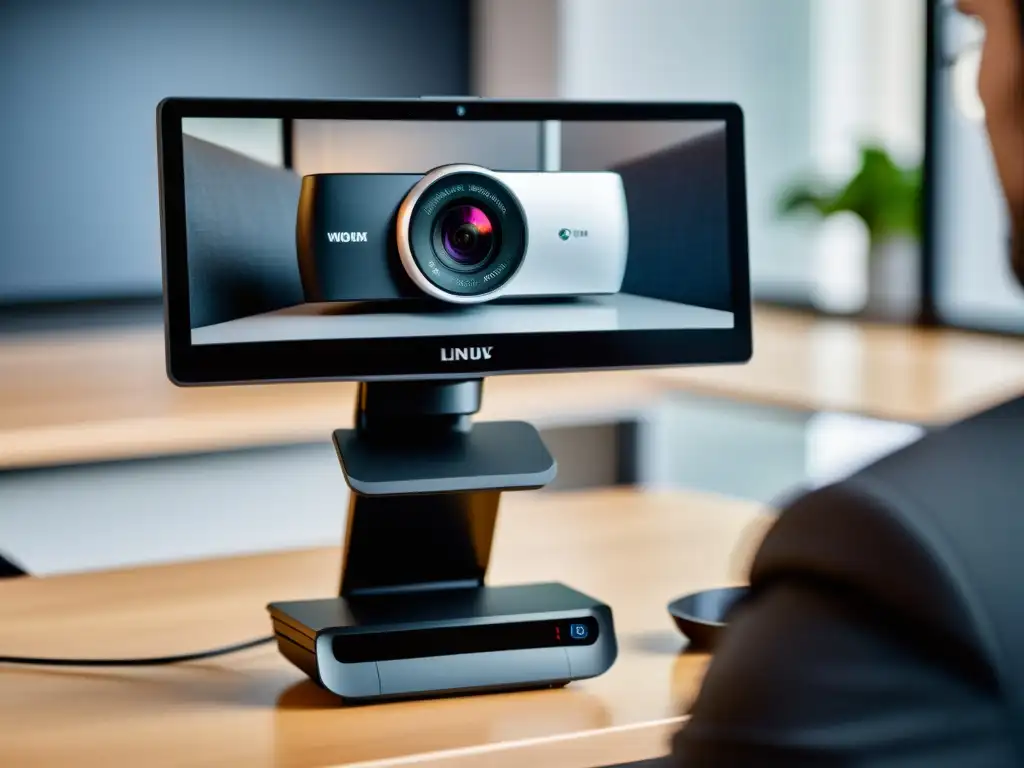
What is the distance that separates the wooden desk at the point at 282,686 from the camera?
3.35 feet

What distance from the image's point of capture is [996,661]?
1.43 feet

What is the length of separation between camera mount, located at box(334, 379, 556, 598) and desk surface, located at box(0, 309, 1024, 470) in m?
1.04

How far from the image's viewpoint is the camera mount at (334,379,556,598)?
1.16 m

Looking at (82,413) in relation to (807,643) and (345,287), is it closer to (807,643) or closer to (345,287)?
(345,287)

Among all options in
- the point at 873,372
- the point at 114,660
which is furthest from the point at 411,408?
the point at 873,372

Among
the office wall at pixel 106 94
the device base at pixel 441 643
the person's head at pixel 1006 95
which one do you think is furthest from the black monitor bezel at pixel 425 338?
the office wall at pixel 106 94

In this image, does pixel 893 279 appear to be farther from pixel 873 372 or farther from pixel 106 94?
pixel 106 94

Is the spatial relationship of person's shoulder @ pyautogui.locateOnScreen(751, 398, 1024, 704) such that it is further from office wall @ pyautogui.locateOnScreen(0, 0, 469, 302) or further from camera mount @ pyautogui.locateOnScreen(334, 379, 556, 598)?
office wall @ pyautogui.locateOnScreen(0, 0, 469, 302)

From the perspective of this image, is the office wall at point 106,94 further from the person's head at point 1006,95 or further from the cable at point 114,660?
the person's head at point 1006,95

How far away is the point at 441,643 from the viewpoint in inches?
44.3

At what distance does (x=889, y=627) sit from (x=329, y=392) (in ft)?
7.13

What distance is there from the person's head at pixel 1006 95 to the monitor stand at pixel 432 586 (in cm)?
64

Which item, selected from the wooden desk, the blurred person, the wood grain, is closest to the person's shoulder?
the blurred person

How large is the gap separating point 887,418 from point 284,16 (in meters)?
1.74
